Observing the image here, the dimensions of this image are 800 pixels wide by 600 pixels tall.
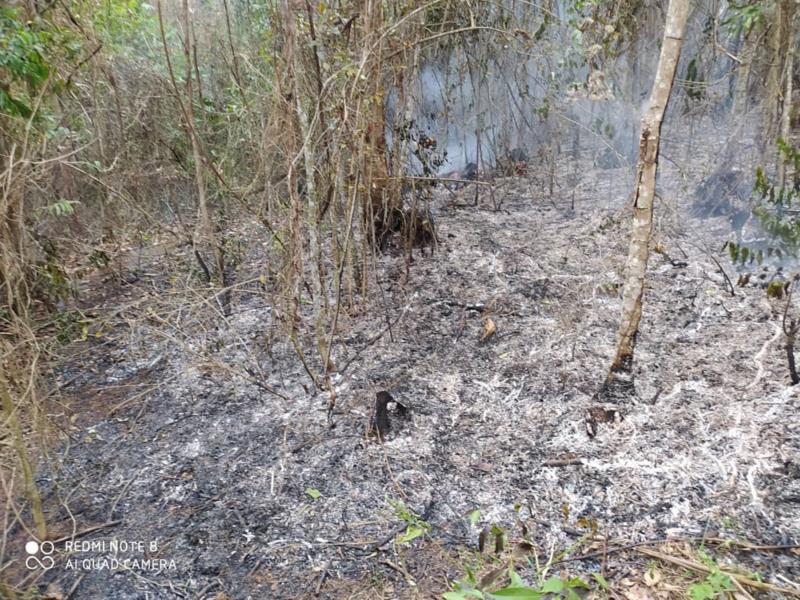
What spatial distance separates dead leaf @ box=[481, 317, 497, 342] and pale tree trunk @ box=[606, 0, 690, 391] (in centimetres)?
86

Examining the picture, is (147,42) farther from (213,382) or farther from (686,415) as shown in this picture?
(686,415)

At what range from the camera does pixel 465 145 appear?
640 cm

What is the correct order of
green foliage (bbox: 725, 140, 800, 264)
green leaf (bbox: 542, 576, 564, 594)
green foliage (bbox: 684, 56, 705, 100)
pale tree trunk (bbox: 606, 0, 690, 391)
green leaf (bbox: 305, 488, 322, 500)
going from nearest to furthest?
green leaf (bbox: 542, 576, 564, 594), pale tree trunk (bbox: 606, 0, 690, 391), green leaf (bbox: 305, 488, 322, 500), green foliage (bbox: 725, 140, 800, 264), green foliage (bbox: 684, 56, 705, 100)

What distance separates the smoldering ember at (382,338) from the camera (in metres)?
2.18

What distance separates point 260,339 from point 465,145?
378cm

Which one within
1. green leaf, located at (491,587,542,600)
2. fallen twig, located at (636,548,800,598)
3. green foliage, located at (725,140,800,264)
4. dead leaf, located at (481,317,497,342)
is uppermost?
green foliage, located at (725,140,800,264)

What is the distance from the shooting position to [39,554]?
2248mm

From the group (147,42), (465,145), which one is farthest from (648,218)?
(147,42)

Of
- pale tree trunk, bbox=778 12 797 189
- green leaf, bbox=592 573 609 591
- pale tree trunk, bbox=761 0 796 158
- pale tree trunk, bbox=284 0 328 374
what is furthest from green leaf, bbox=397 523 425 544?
pale tree trunk, bbox=761 0 796 158

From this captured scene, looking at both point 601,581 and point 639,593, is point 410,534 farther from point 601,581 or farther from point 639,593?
point 639,593

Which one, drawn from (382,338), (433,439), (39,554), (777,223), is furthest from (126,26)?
(777,223)

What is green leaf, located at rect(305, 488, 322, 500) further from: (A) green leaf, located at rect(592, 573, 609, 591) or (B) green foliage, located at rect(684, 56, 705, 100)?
(B) green foliage, located at rect(684, 56, 705, 100)

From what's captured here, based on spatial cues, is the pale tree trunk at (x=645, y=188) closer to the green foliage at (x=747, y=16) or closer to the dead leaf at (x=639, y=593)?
the dead leaf at (x=639, y=593)

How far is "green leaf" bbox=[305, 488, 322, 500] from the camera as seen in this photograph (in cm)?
251
